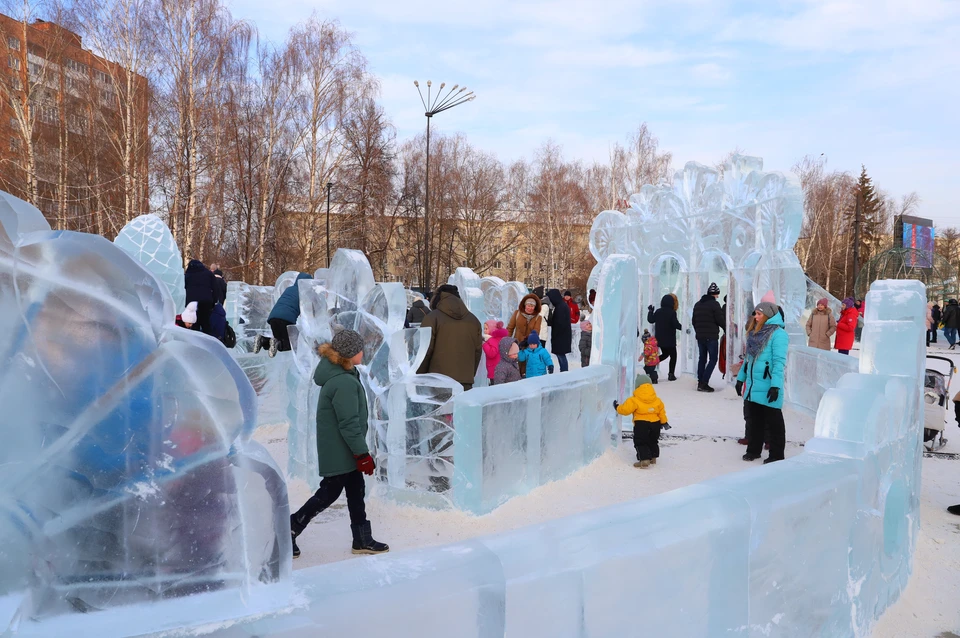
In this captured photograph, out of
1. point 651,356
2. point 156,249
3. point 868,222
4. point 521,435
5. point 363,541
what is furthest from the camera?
point 868,222

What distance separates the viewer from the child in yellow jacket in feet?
22.3

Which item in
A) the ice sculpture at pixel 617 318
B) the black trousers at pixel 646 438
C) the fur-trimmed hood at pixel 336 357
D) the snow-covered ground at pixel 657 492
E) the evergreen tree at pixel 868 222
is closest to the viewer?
the snow-covered ground at pixel 657 492

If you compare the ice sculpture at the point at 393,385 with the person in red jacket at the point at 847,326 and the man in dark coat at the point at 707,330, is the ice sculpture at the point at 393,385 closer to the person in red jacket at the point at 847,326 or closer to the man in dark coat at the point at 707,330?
the man in dark coat at the point at 707,330

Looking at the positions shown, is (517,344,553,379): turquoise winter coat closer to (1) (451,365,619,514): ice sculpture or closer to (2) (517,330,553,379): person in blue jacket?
(2) (517,330,553,379): person in blue jacket

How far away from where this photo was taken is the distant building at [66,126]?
16281 millimetres

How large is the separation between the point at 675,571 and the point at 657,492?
404cm

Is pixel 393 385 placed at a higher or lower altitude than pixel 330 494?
higher

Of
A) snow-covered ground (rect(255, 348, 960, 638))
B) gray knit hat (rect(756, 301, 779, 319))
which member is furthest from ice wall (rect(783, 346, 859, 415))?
gray knit hat (rect(756, 301, 779, 319))

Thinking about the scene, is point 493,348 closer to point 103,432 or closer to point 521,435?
point 521,435

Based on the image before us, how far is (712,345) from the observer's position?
1101 cm

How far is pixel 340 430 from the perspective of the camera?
431cm

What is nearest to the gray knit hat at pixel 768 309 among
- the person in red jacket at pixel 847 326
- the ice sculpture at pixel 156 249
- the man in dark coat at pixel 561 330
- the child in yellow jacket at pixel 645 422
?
the child in yellow jacket at pixel 645 422

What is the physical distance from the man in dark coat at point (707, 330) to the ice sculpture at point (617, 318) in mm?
3672

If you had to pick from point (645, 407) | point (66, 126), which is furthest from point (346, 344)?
point (66, 126)
